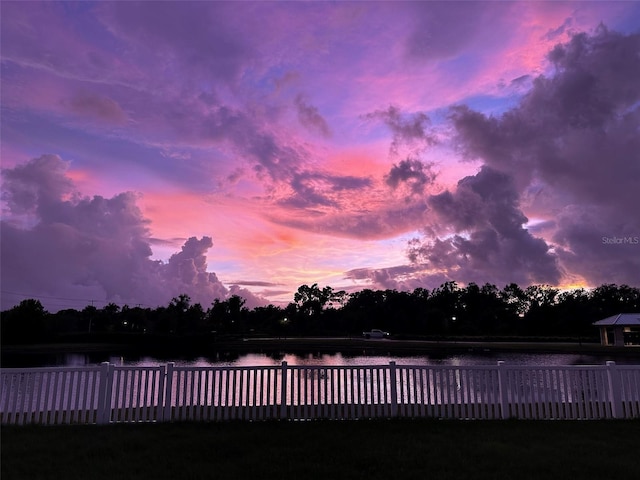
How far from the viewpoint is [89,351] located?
57.3 m

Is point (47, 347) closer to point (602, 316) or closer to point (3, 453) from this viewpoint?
point (3, 453)

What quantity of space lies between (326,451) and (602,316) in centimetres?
7271

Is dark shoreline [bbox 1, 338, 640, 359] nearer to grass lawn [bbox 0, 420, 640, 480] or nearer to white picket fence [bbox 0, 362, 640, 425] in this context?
white picket fence [bbox 0, 362, 640, 425]

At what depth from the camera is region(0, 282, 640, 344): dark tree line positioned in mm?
65000

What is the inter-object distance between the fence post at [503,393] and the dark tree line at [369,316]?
180ft

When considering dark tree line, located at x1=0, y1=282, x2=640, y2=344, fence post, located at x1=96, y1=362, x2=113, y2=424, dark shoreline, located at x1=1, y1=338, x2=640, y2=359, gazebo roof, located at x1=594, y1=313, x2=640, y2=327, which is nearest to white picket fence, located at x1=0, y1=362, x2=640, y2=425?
fence post, located at x1=96, y1=362, x2=113, y2=424

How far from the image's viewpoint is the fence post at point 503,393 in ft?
30.4

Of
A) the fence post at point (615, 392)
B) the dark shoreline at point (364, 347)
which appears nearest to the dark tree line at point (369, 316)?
the dark shoreline at point (364, 347)

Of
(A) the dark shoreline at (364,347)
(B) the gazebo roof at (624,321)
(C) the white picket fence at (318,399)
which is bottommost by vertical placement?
(A) the dark shoreline at (364,347)

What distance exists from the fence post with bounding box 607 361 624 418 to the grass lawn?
0.67m

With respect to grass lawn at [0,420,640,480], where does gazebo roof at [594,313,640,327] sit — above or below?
above

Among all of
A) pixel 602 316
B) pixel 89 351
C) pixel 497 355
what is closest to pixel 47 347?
pixel 89 351

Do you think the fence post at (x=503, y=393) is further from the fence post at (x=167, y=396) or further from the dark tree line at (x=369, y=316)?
the dark tree line at (x=369, y=316)

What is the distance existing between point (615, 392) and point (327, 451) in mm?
6598
